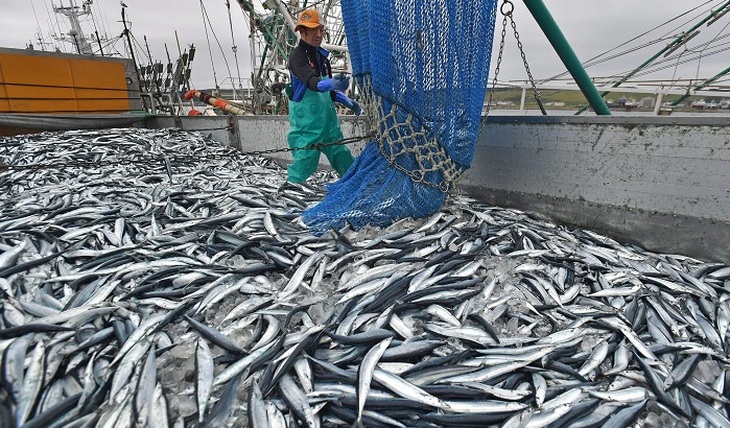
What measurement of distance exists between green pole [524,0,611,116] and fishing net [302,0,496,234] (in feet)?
2.59

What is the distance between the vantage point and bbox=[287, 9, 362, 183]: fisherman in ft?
14.8

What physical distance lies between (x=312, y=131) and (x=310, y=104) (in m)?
0.33

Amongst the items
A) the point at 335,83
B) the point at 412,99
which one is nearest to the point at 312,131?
the point at 335,83

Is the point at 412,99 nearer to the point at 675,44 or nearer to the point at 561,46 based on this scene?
the point at 561,46

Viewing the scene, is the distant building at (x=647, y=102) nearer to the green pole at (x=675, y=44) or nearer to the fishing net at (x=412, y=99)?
the green pole at (x=675, y=44)

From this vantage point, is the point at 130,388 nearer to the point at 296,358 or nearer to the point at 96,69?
the point at 296,358

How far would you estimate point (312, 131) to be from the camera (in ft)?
16.2

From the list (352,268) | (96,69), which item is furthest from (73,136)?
(352,268)

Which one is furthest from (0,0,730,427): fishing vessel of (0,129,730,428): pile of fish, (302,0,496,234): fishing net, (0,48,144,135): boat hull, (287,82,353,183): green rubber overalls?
(0,48,144,135): boat hull

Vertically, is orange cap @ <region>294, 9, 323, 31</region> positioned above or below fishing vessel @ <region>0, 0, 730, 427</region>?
above

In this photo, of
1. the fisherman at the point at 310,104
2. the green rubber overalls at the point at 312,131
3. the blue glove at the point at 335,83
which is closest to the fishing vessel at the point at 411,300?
the green rubber overalls at the point at 312,131

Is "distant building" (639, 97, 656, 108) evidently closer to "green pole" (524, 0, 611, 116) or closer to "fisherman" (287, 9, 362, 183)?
"green pole" (524, 0, 611, 116)

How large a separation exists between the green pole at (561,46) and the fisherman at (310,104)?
7.40 ft

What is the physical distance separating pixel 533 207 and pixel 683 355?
2.38 metres
